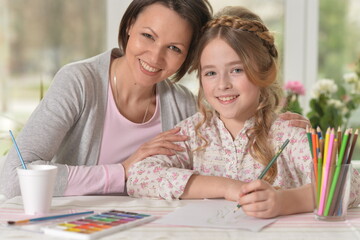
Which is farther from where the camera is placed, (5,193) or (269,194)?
(5,193)

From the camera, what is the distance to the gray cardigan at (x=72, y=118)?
1.79 m

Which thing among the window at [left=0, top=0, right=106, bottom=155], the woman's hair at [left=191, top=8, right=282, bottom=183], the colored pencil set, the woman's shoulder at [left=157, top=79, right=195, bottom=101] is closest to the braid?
the woman's hair at [left=191, top=8, right=282, bottom=183]

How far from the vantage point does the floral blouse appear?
166 cm

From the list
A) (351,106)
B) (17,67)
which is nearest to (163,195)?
(351,106)

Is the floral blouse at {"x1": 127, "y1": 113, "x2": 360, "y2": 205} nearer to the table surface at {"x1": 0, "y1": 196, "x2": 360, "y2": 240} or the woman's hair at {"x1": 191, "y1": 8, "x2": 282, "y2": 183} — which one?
the woman's hair at {"x1": 191, "y1": 8, "x2": 282, "y2": 183}

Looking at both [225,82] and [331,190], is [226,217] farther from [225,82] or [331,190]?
[225,82]

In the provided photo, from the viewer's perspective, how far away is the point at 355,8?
3439 millimetres

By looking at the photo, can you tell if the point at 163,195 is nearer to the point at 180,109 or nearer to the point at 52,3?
the point at 180,109

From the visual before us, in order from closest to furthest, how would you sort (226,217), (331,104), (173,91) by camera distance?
(226,217)
(173,91)
(331,104)

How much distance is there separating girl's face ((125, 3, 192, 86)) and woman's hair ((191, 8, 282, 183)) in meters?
0.07

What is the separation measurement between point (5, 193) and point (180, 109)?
0.68 meters

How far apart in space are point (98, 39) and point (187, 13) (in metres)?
1.74

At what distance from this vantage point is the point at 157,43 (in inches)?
74.2

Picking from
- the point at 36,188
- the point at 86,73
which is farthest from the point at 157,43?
the point at 36,188
